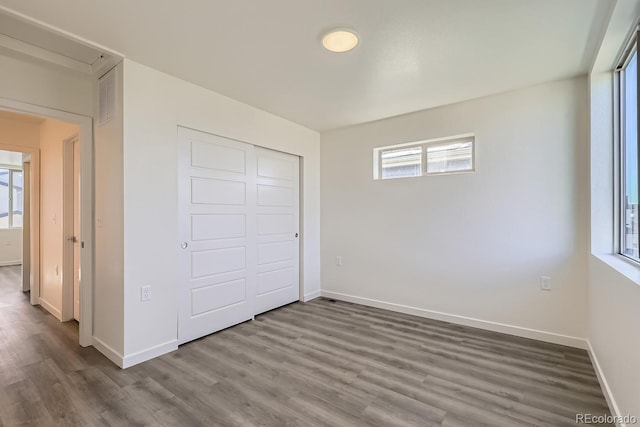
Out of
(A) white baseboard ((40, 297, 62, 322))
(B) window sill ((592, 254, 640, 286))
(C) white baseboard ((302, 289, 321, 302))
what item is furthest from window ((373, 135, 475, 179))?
(A) white baseboard ((40, 297, 62, 322))

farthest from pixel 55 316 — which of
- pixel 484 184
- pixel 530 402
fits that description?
pixel 484 184

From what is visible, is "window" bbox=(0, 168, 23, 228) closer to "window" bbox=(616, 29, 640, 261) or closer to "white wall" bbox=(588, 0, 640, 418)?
"white wall" bbox=(588, 0, 640, 418)

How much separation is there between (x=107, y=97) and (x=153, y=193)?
0.94m

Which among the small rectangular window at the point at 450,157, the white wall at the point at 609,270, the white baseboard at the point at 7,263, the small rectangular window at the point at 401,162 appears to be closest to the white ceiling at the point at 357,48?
the white wall at the point at 609,270

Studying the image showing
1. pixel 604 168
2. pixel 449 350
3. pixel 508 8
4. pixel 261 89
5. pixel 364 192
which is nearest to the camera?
pixel 508 8

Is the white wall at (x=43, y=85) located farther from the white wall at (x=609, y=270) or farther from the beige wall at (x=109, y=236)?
the white wall at (x=609, y=270)

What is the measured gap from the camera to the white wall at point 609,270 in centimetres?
150

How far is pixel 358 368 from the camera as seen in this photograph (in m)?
2.37

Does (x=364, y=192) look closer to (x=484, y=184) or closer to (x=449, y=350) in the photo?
(x=484, y=184)

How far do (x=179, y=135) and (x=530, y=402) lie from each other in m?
3.51

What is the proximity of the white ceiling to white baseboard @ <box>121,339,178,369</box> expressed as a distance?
96.9 inches

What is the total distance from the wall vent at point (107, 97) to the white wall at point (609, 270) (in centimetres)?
357

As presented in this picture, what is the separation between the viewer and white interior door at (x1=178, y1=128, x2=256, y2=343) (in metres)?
2.87

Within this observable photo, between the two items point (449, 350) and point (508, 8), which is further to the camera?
point (449, 350)
